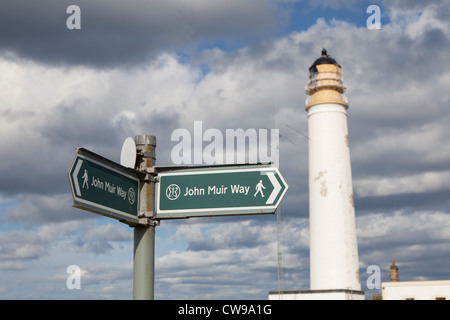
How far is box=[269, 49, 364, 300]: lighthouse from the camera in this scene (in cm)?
3175

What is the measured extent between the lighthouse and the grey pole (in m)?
25.0

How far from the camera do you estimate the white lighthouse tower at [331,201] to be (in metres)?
31.9

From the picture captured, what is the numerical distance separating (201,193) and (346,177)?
2648 cm

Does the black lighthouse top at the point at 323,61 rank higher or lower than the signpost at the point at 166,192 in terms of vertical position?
higher

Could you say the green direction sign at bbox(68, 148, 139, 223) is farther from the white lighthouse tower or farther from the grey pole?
the white lighthouse tower

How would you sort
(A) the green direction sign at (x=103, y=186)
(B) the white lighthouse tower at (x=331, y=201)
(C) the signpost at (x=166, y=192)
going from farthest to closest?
(B) the white lighthouse tower at (x=331, y=201) → (C) the signpost at (x=166, y=192) → (A) the green direction sign at (x=103, y=186)

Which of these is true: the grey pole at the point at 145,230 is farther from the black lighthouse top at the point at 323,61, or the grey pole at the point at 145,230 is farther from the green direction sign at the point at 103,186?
the black lighthouse top at the point at 323,61

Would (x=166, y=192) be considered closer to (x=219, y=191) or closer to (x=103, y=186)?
(x=219, y=191)

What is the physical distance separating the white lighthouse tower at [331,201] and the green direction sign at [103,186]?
26130 mm

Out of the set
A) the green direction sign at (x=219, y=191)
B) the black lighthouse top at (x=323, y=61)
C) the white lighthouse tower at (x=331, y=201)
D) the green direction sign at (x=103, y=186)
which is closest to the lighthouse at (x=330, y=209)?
the white lighthouse tower at (x=331, y=201)

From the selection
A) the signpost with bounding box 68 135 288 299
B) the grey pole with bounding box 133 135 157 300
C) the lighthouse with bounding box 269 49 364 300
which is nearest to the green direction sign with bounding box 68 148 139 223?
the signpost with bounding box 68 135 288 299
